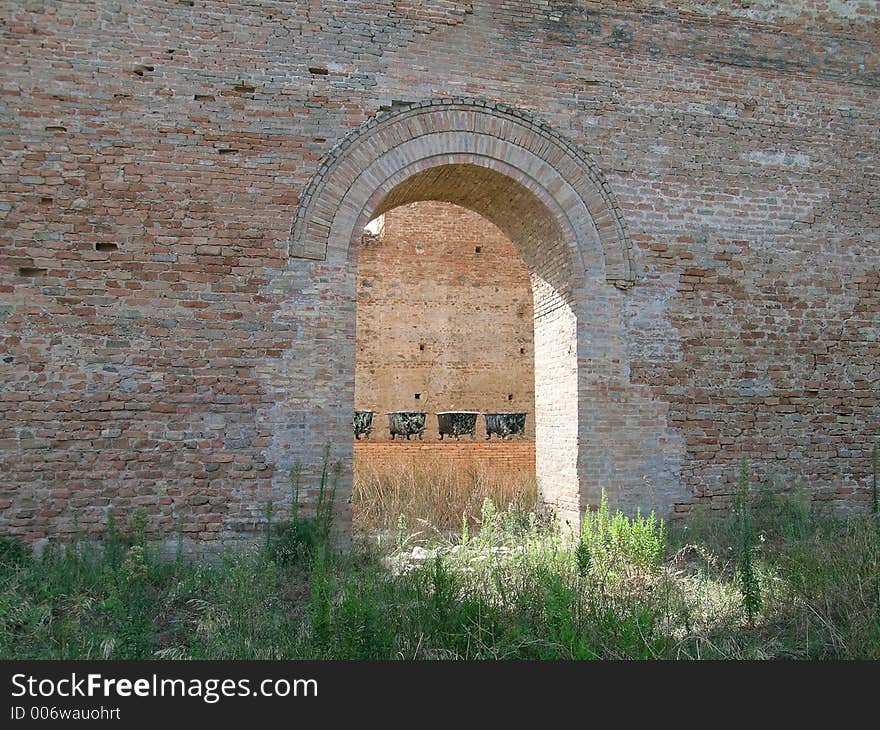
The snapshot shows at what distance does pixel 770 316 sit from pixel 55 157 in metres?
7.26

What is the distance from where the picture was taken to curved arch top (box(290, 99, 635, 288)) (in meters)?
6.81

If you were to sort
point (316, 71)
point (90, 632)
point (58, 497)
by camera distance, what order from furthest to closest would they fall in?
point (316, 71), point (58, 497), point (90, 632)

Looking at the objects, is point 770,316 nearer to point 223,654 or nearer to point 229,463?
point 229,463

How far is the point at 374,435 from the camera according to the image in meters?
12.8

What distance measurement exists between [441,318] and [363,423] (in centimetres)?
337

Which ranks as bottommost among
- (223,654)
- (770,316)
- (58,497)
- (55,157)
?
(223,654)

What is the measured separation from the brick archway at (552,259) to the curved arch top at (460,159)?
0.03ft


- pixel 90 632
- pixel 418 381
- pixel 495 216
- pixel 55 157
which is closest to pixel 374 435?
pixel 418 381

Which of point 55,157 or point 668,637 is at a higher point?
point 55,157

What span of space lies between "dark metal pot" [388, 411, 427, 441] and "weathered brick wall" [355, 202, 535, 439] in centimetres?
155

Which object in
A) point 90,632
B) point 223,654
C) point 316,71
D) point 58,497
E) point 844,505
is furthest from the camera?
point 844,505

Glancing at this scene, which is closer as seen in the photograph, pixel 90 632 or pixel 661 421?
pixel 90 632

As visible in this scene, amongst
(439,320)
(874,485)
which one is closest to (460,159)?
(874,485)

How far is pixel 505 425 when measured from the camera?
483 inches
